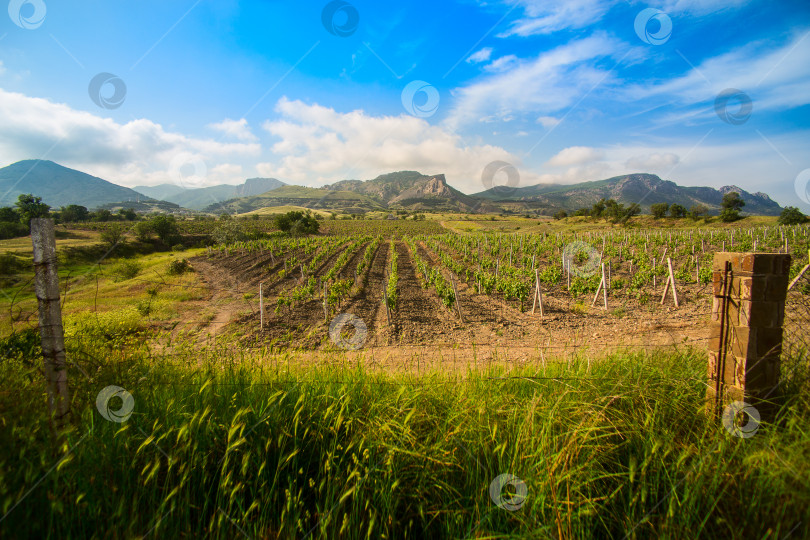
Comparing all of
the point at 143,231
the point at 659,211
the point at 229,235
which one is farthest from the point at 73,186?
the point at 659,211

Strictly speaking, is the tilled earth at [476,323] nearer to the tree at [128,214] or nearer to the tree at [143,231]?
the tree at [143,231]

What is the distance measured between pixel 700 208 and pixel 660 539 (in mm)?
86672

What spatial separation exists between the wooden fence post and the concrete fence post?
4756 mm

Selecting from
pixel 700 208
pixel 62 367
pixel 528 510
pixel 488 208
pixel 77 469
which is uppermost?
pixel 488 208

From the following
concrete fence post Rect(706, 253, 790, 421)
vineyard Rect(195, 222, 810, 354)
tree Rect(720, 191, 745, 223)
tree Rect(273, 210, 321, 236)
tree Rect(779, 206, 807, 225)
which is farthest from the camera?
tree Rect(273, 210, 321, 236)

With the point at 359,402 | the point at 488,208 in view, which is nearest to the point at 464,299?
the point at 359,402

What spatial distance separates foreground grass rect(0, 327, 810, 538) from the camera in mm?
1697

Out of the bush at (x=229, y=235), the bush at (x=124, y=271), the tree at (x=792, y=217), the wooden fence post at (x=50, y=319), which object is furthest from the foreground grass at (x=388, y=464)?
the tree at (x=792, y=217)

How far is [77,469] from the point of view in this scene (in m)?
1.80

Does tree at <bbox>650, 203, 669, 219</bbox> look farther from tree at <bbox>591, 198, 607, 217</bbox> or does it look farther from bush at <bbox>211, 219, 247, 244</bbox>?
bush at <bbox>211, 219, 247, 244</bbox>

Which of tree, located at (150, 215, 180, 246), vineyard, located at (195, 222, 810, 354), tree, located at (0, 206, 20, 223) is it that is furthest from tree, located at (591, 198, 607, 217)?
tree, located at (0, 206, 20, 223)

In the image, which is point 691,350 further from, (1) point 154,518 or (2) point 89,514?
(2) point 89,514

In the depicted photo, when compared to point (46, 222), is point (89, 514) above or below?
below

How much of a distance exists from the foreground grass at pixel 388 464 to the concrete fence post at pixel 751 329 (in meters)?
0.21
